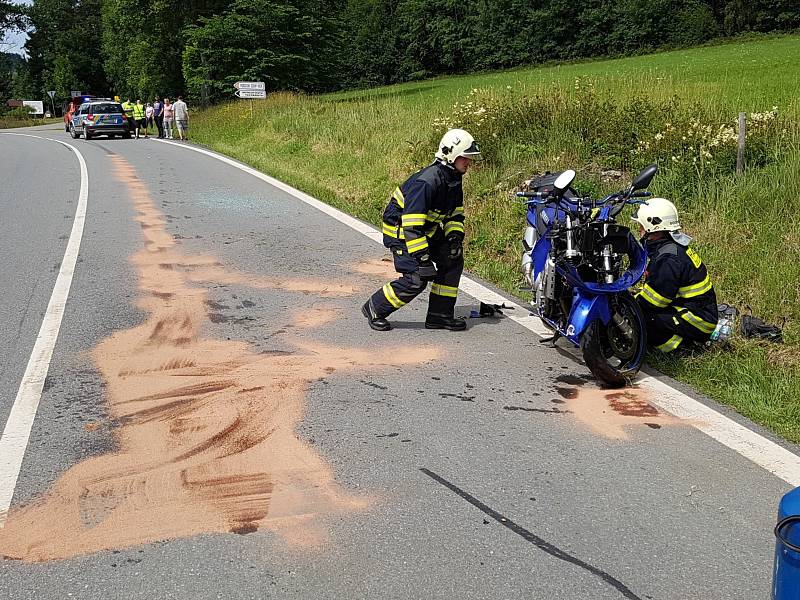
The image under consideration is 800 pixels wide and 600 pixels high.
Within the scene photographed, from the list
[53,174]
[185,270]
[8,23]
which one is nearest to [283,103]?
[53,174]

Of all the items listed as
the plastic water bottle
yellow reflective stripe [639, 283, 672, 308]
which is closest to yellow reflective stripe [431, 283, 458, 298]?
yellow reflective stripe [639, 283, 672, 308]

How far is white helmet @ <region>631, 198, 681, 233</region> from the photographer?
5.78 metres

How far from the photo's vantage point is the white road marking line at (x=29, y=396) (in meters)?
4.00

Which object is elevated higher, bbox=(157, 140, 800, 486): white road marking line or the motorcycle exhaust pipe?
the motorcycle exhaust pipe

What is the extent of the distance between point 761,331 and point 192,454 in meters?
4.33

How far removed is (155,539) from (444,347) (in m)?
3.12

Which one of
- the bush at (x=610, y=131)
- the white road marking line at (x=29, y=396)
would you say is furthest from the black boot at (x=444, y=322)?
the bush at (x=610, y=131)

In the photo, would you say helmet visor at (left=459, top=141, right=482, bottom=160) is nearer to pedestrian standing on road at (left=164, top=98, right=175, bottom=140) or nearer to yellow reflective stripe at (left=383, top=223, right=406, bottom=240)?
yellow reflective stripe at (left=383, top=223, right=406, bottom=240)

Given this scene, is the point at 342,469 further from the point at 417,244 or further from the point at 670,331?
the point at 670,331

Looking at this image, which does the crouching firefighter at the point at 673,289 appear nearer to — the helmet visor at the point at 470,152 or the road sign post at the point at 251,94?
the helmet visor at the point at 470,152

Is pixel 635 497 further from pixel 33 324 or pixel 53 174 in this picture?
pixel 53 174

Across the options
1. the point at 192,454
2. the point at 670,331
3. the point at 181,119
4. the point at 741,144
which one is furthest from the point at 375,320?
the point at 181,119

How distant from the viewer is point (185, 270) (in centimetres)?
861

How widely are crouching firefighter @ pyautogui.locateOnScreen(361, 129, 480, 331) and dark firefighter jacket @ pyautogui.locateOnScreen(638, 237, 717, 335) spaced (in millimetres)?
1618
